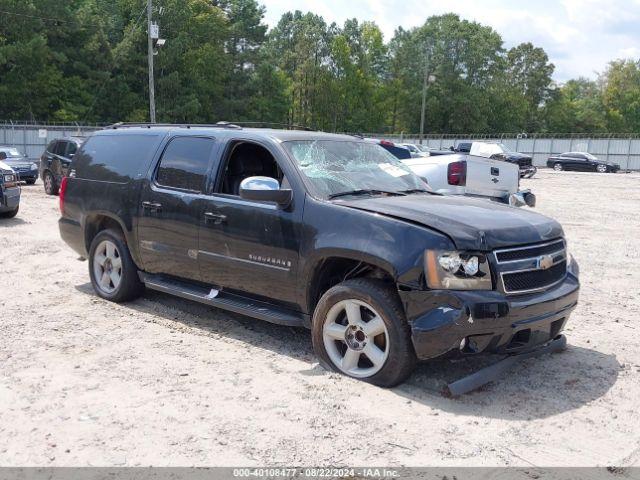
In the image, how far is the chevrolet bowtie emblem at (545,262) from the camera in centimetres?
447

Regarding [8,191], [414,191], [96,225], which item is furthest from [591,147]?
[96,225]

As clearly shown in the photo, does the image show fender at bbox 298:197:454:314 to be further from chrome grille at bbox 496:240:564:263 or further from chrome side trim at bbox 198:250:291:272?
chrome grille at bbox 496:240:564:263

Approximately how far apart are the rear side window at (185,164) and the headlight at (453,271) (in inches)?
94.4

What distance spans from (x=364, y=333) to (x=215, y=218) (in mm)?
1744

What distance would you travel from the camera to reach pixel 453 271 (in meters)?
4.15

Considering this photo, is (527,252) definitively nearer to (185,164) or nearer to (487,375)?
(487,375)

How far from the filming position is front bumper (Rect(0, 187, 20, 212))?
495 inches

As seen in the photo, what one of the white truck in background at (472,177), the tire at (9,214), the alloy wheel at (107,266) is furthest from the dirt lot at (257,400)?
the tire at (9,214)

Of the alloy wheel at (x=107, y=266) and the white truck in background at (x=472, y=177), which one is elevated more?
the white truck in background at (x=472, y=177)

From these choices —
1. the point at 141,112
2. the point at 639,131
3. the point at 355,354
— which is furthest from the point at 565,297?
the point at 639,131

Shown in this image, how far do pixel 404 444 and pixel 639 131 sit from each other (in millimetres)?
97990

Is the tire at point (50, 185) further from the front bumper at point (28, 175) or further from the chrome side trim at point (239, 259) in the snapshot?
the chrome side trim at point (239, 259)

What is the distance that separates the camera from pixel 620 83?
9500cm

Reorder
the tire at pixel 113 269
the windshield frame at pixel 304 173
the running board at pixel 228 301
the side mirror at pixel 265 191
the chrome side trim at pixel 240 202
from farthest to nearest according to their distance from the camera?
the tire at pixel 113 269, the chrome side trim at pixel 240 202, the running board at pixel 228 301, the windshield frame at pixel 304 173, the side mirror at pixel 265 191
